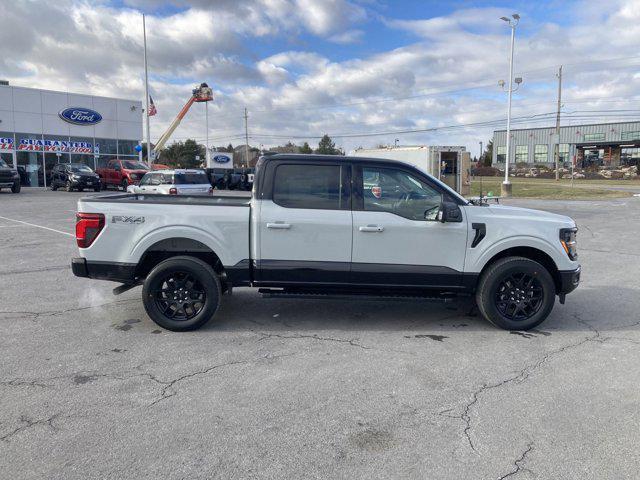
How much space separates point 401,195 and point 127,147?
40.4 meters

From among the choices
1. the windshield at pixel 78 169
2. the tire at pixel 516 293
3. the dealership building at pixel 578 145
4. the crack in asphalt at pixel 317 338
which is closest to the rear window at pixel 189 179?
the windshield at pixel 78 169

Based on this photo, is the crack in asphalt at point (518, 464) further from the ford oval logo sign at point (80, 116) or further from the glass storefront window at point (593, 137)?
the glass storefront window at point (593, 137)

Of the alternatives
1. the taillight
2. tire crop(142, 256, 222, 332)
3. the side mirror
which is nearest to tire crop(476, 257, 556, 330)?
the side mirror

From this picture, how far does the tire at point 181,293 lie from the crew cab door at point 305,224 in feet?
1.84

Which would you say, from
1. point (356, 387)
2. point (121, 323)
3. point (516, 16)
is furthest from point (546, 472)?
point (516, 16)

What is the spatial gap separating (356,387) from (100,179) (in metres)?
32.0

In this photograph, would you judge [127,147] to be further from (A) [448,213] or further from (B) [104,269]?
(A) [448,213]

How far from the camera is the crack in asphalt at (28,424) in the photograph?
331cm

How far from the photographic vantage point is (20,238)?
11.9 m

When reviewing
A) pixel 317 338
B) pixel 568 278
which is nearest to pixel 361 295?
pixel 317 338

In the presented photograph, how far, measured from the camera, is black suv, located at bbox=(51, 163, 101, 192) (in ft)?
99.1

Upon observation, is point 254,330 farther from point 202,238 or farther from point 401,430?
point 401,430

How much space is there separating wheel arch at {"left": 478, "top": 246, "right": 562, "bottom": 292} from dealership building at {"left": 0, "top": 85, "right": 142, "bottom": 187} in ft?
123

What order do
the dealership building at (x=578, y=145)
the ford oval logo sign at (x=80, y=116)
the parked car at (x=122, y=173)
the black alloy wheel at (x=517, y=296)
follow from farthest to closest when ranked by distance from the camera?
the dealership building at (x=578, y=145) → the ford oval logo sign at (x=80, y=116) → the parked car at (x=122, y=173) → the black alloy wheel at (x=517, y=296)
